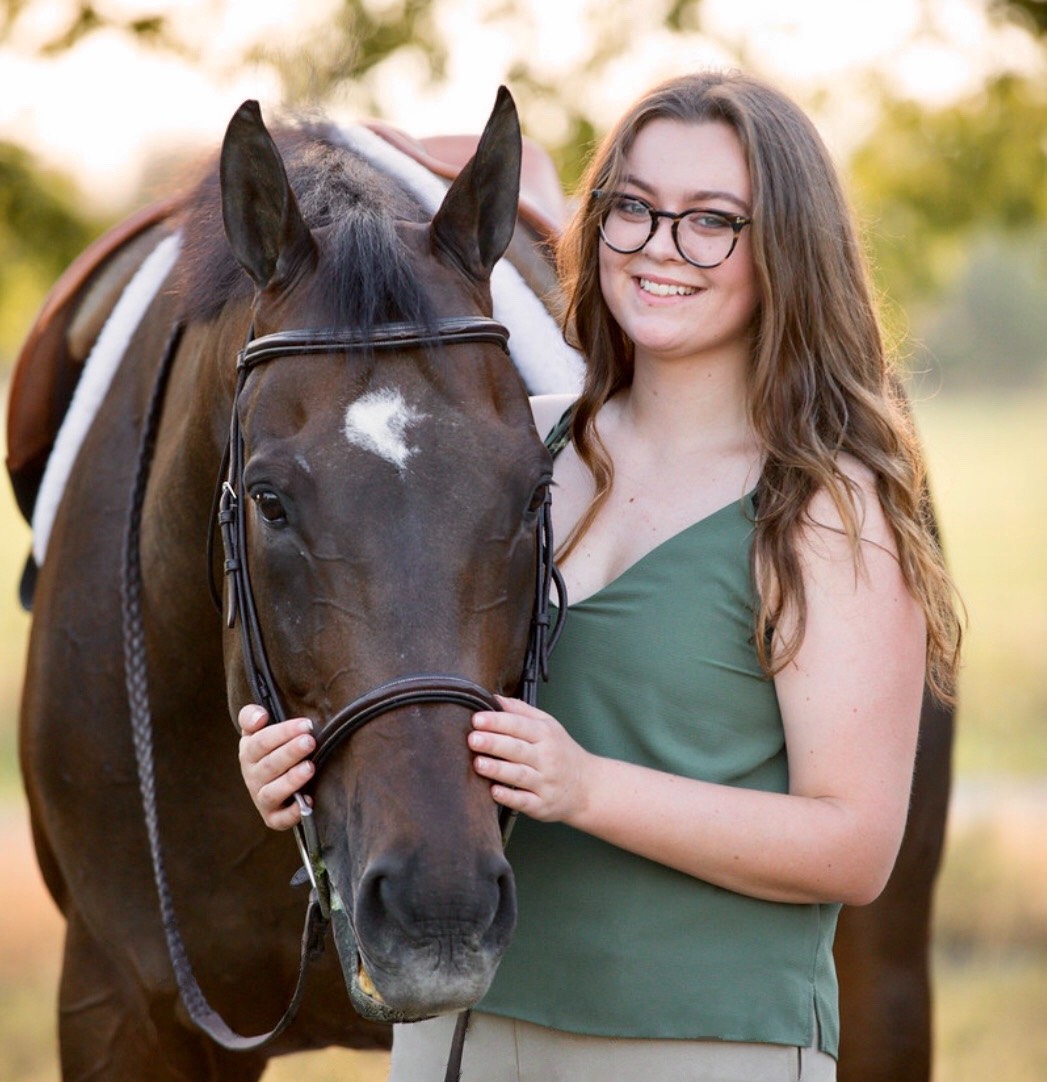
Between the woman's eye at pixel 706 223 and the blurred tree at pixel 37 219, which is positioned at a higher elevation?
the woman's eye at pixel 706 223

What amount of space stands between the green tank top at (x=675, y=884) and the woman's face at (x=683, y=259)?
0.90 ft

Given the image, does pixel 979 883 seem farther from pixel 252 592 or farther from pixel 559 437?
pixel 252 592

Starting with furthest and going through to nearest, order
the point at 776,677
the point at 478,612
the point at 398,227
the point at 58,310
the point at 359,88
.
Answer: the point at 359,88
the point at 58,310
the point at 398,227
the point at 776,677
the point at 478,612

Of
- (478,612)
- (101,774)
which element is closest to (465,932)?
(478,612)

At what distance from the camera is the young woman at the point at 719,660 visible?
76.0 inches

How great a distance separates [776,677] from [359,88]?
384 cm

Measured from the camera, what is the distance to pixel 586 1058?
202cm

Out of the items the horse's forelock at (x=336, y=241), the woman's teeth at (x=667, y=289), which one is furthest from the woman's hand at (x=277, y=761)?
the woman's teeth at (x=667, y=289)

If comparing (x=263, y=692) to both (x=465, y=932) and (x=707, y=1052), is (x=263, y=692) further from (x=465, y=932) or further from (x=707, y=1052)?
(x=707, y=1052)

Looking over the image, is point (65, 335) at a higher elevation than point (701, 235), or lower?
lower

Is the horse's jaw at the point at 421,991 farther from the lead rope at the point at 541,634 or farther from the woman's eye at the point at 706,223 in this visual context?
the woman's eye at the point at 706,223

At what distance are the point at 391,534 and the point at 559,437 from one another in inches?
23.4

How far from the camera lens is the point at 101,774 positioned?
2.96 m

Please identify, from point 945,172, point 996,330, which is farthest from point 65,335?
point 996,330
